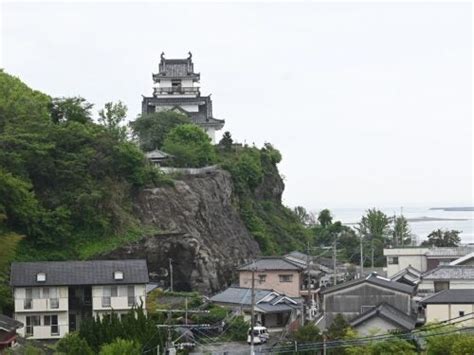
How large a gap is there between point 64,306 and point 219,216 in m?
17.9

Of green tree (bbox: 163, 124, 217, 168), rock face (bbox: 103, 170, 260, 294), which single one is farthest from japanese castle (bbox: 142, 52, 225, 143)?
rock face (bbox: 103, 170, 260, 294)

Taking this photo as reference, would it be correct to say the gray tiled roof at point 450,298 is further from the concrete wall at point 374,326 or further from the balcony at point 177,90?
the balcony at point 177,90

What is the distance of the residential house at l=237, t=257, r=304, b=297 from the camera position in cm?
4694

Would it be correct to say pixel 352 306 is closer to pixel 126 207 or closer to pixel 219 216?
pixel 126 207

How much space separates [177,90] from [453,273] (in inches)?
1472

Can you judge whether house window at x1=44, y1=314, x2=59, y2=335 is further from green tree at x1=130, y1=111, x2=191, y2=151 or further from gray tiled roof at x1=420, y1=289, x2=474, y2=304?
green tree at x1=130, y1=111, x2=191, y2=151

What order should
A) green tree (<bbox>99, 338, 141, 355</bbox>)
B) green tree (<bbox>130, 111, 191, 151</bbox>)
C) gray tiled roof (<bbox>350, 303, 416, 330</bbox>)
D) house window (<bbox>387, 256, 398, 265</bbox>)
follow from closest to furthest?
green tree (<bbox>99, 338, 141, 355</bbox>) → gray tiled roof (<bbox>350, 303, 416, 330</bbox>) → house window (<bbox>387, 256, 398, 265</bbox>) → green tree (<bbox>130, 111, 191, 151</bbox>)

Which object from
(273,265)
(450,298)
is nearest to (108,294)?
(273,265)

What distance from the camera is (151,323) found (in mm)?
27281

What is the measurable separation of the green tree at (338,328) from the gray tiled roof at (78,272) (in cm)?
865

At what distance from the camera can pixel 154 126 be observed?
60812mm

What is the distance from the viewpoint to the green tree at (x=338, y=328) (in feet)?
102

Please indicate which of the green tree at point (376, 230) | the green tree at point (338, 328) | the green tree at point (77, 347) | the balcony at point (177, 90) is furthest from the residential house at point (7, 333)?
the green tree at point (376, 230)

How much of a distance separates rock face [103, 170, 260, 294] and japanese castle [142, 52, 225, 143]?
13.1m
